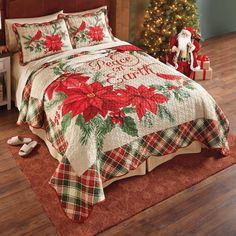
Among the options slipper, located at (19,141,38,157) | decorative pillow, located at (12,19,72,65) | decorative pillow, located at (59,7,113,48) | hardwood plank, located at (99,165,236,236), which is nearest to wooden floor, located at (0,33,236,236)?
hardwood plank, located at (99,165,236,236)

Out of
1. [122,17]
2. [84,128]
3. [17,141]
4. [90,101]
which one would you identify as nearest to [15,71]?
[17,141]

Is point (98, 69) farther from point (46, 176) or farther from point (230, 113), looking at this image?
point (230, 113)

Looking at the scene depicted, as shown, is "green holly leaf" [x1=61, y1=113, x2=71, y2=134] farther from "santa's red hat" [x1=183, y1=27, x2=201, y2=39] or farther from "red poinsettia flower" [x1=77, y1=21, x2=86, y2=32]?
"santa's red hat" [x1=183, y1=27, x2=201, y2=39]

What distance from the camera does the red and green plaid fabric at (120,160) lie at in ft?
8.77

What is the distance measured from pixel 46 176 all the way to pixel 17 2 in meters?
1.92

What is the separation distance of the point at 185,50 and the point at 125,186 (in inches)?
89.5

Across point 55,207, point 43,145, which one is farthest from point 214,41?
point 55,207

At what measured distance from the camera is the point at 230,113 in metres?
4.03

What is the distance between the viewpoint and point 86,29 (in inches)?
159

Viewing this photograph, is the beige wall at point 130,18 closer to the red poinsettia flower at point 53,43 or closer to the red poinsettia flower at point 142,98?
the red poinsettia flower at point 53,43

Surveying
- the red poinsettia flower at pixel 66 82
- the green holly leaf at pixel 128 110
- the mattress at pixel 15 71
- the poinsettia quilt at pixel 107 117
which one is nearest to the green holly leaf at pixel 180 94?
the poinsettia quilt at pixel 107 117

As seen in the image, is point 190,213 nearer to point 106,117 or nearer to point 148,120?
point 148,120

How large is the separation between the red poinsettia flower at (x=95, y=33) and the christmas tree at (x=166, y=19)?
108 cm

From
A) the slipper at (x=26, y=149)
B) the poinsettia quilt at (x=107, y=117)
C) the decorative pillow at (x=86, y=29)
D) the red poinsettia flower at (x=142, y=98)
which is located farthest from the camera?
the decorative pillow at (x=86, y=29)
